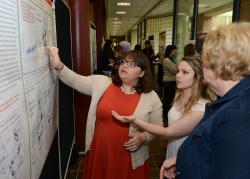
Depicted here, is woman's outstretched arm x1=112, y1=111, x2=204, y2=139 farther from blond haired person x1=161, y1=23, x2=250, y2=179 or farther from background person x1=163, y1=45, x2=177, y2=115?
background person x1=163, y1=45, x2=177, y2=115

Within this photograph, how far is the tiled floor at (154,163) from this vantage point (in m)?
3.16

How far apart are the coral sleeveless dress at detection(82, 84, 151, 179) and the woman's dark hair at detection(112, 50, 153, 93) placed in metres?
0.05

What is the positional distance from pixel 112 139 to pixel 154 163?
1.77m

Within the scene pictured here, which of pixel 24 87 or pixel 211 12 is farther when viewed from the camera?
pixel 211 12

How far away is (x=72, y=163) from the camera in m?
3.38

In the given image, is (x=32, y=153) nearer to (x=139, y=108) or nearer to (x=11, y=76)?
(x=11, y=76)

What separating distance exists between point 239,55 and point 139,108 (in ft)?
3.49

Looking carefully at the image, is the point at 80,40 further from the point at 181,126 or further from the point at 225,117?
the point at 225,117

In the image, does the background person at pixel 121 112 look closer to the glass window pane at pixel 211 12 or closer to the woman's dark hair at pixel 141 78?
the woman's dark hair at pixel 141 78

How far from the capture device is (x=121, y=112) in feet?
6.40

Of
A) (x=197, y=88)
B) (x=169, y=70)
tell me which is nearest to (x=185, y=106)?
(x=197, y=88)

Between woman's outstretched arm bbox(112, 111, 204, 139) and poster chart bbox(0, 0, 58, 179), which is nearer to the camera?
poster chart bbox(0, 0, 58, 179)

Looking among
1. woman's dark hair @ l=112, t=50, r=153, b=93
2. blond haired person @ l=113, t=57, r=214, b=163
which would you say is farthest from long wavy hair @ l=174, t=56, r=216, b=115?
woman's dark hair @ l=112, t=50, r=153, b=93

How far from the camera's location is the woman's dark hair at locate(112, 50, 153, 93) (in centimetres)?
203
